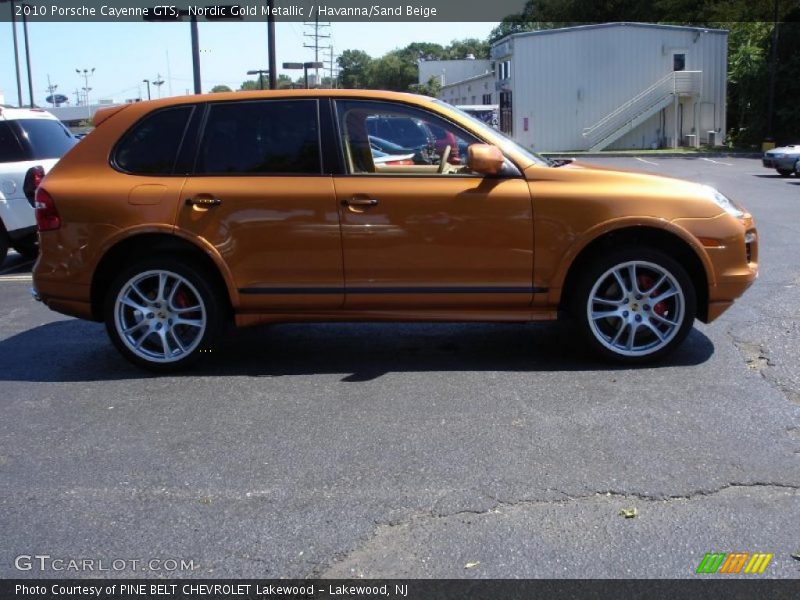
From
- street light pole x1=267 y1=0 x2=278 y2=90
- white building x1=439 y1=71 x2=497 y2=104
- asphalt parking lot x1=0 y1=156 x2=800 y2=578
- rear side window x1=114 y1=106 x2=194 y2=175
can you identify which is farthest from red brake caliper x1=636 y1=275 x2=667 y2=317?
white building x1=439 y1=71 x2=497 y2=104

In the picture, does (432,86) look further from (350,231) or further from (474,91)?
(350,231)

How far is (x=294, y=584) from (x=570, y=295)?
3138 millimetres

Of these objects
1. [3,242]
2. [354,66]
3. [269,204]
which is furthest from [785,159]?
[354,66]

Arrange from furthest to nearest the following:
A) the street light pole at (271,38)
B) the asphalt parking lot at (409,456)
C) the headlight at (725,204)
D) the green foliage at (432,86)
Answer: the green foliage at (432,86)
the street light pole at (271,38)
the headlight at (725,204)
the asphalt parking lot at (409,456)

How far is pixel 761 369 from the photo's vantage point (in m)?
5.32

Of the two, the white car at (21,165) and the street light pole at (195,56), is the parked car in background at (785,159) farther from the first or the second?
the white car at (21,165)

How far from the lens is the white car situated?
942 cm

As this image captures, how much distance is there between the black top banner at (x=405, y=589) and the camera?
9.61ft

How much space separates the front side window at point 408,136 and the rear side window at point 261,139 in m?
0.24

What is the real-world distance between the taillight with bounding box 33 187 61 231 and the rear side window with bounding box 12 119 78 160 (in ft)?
14.5

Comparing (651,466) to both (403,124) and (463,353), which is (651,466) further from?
(403,124)

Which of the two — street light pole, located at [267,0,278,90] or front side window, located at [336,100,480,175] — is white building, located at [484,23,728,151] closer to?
street light pole, located at [267,0,278,90]

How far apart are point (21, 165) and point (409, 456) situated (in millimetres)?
7422

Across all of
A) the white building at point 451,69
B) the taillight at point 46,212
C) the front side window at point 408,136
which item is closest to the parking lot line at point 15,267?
the taillight at point 46,212
